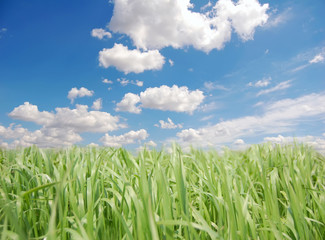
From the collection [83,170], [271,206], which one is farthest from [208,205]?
[83,170]

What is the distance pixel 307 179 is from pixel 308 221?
92 cm

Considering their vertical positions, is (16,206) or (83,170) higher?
(83,170)

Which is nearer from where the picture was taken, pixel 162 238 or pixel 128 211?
pixel 162 238

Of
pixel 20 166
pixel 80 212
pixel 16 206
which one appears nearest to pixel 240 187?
pixel 80 212

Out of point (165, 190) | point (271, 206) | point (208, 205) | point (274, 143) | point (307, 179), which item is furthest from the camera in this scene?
point (274, 143)

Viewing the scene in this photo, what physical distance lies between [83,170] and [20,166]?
2.99 ft

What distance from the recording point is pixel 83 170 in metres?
2.39

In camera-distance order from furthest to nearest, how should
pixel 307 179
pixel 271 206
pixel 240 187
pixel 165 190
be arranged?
pixel 307 179 → pixel 240 187 → pixel 271 206 → pixel 165 190

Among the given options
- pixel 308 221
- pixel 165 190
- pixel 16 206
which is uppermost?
pixel 165 190

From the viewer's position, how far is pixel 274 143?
4.56 m

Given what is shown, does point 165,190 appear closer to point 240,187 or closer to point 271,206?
point 271,206

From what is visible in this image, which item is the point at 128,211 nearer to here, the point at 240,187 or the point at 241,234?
the point at 241,234

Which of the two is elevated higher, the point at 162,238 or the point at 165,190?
the point at 165,190

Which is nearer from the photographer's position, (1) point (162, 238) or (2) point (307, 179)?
(1) point (162, 238)
